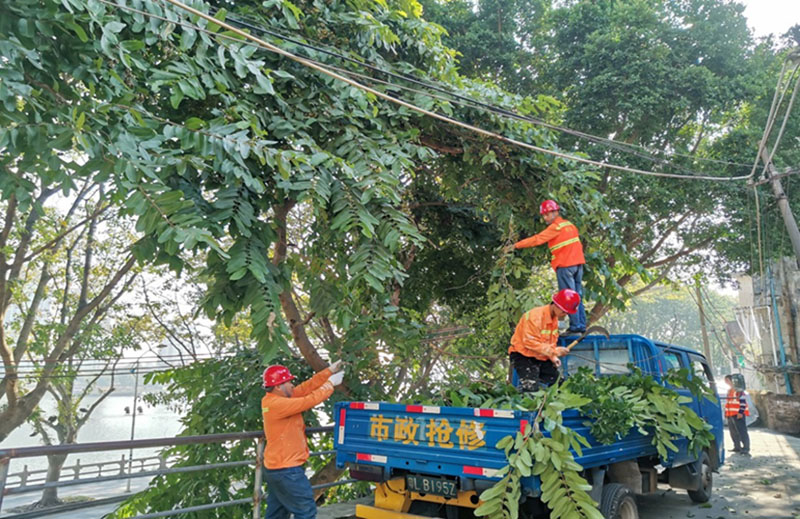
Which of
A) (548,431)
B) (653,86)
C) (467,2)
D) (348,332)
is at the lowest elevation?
(548,431)

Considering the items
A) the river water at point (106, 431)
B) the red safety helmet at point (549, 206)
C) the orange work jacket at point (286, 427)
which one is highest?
the red safety helmet at point (549, 206)

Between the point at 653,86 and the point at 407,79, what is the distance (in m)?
8.63

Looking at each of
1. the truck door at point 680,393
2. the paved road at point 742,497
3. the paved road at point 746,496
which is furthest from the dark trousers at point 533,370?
the paved road at point 746,496

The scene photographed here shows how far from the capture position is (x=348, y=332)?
7.36m

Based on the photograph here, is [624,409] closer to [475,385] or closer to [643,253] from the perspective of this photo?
[475,385]

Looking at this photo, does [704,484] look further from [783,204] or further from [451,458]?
[783,204]

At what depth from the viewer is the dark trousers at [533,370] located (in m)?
6.05

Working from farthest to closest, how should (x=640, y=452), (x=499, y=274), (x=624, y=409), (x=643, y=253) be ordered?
(x=643, y=253) < (x=499, y=274) < (x=640, y=452) < (x=624, y=409)

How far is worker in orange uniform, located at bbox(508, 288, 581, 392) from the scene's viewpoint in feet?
19.3

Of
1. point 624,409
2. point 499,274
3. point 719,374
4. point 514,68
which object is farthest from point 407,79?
point 719,374

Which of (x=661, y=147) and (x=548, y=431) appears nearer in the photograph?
(x=548, y=431)

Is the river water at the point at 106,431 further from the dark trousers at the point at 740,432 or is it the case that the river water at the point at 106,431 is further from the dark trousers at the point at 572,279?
the dark trousers at the point at 572,279

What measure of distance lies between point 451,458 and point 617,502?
166 cm

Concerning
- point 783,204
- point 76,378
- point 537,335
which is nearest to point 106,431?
point 76,378
